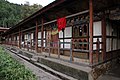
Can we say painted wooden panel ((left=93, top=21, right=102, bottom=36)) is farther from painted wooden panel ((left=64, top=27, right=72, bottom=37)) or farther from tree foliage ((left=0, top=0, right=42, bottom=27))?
tree foliage ((left=0, top=0, right=42, bottom=27))

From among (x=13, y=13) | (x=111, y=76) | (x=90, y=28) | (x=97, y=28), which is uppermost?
(x=13, y=13)

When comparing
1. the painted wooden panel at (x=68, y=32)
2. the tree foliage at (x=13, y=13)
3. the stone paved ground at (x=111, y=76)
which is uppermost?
the tree foliage at (x=13, y=13)

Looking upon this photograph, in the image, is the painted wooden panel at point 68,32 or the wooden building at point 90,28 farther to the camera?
the painted wooden panel at point 68,32

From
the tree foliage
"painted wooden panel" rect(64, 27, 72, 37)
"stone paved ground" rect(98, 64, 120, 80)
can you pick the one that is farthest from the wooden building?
the tree foliage

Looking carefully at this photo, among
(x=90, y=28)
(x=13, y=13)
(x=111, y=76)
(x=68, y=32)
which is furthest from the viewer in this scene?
(x=13, y=13)

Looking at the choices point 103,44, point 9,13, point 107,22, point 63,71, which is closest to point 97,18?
point 107,22

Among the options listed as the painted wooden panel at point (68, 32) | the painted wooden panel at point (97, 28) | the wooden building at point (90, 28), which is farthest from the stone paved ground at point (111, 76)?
the painted wooden panel at point (68, 32)

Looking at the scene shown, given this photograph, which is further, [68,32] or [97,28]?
[68,32]

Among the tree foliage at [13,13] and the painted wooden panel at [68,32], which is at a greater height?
the tree foliage at [13,13]

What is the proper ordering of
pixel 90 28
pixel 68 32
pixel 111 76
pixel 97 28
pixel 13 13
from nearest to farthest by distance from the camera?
pixel 90 28 < pixel 111 76 < pixel 97 28 < pixel 68 32 < pixel 13 13

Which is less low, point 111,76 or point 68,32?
point 68,32

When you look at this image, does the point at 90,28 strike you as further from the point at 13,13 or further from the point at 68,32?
the point at 13,13

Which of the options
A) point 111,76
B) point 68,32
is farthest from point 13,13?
point 111,76

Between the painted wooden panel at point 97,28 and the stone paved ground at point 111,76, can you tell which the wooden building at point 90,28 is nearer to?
the painted wooden panel at point 97,28
